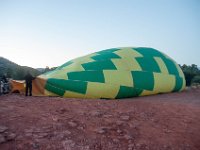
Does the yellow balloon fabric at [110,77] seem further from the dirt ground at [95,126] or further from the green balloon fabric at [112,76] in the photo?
the dirt ground at [95,126]

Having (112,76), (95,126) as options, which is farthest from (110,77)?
(95,126)

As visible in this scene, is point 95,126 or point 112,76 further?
point 112,76

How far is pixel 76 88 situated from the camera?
9516 millimetres

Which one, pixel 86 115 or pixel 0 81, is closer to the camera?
pixel 86 115

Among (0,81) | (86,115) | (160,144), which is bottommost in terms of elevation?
(160,144)

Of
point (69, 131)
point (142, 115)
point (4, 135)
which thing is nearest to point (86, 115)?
point (69, 131)

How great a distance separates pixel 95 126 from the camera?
19.0 feet

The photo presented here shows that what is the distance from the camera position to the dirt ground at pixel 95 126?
4.85 meters

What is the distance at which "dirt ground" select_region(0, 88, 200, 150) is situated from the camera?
4.85 m

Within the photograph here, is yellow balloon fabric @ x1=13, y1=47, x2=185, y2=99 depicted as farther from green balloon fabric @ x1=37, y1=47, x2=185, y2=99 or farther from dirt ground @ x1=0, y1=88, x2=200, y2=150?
dirt ground @ x1=0, y1=88, x2=200, y2=150

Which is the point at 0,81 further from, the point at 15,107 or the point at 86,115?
the point at 86,115

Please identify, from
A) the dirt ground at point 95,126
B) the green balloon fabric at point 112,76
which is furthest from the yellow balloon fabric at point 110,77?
the dirt ground at point 95,126

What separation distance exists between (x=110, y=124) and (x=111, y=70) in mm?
4533

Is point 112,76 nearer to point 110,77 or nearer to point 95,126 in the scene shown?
point 110,77
